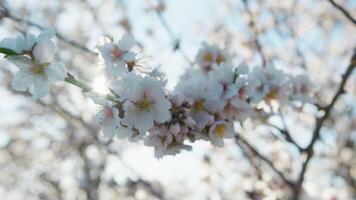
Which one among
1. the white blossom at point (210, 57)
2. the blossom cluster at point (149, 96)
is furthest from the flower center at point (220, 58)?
the blossom cluster at point (149, 96)

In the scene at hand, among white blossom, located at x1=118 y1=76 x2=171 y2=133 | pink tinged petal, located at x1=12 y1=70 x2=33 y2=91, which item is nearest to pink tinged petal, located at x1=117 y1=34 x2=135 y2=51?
white blossom, located at x1=118 y1=76 x2=171 y2=133

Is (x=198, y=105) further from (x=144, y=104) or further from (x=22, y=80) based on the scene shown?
(x=22, y=80)

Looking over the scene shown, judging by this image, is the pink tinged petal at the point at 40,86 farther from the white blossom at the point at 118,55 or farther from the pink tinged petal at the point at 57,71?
the white blossom at the point at 118,55

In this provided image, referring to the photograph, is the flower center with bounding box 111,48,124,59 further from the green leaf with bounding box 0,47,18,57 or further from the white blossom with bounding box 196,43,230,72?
the white blossom with bounding box 196,43,230,72

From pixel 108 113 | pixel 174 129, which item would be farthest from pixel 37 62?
pixel 174 129

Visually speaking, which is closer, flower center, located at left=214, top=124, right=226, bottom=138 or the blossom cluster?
the blossom cluster

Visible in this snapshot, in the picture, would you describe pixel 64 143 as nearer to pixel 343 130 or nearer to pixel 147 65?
pixel 343 130
